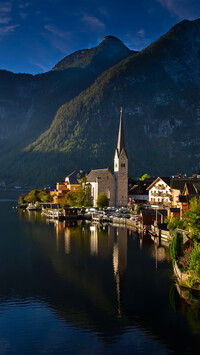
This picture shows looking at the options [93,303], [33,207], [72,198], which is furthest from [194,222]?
[33,207]

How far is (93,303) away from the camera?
134ft

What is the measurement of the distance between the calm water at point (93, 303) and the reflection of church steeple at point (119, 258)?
0.11 metres

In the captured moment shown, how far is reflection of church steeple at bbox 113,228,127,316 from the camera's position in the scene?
46.7 meters

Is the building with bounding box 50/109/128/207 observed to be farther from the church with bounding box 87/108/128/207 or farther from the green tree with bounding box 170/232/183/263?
the green tree with bounding box 170/232/183/263

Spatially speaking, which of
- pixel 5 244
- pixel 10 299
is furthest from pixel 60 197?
pixel 10 299

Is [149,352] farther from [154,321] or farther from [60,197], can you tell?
[60,197]

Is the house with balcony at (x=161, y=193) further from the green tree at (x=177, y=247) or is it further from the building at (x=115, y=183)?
the green tree at (x=177, y=247)

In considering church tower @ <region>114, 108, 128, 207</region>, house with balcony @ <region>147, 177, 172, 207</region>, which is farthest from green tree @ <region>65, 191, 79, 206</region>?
house with balcony @ <region>147, 177, 172, 207</region>

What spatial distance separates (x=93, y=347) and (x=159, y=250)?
115ft

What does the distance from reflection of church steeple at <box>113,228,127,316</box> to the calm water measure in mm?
106

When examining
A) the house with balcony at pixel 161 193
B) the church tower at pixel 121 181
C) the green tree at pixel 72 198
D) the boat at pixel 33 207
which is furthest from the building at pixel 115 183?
the boat at pixel 33 207

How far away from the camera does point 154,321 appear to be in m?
36.5

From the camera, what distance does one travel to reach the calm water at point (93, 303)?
3266 cm

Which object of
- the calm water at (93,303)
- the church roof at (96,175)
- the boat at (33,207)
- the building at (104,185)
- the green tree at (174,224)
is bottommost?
the calm water at (93,303)
